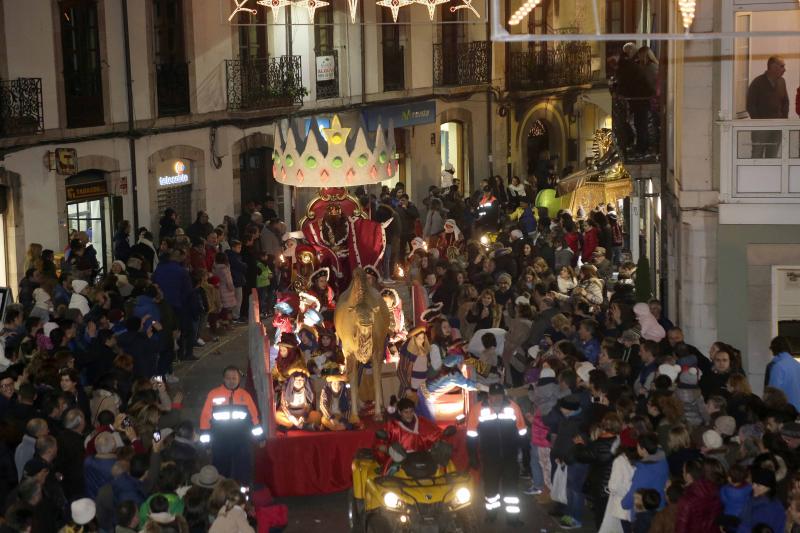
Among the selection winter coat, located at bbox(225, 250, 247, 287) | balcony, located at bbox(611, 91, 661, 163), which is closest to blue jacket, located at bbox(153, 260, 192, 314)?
winter coat, located at bbox(225, 250, 247, 287)

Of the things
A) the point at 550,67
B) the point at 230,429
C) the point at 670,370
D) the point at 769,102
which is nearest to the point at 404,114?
the point at 550,67

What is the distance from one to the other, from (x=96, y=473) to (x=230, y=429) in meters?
1.79

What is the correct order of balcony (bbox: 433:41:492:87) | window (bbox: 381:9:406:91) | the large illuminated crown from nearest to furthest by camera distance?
the large illuminated crown
window (bbox: 381:9:406:91)
balcony (bbox: 433:41:492:87)

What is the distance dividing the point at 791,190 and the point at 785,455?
19.1 feet

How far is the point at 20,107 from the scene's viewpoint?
22.0 meters

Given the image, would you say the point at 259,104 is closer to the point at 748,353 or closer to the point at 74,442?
the point at 748,353

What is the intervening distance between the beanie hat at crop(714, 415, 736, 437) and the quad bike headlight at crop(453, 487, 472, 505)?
2022 millimetres

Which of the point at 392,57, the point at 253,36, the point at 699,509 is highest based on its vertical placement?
the point at 253,36

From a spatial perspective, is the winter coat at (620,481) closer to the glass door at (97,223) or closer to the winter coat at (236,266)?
the winter coat at (236,266)

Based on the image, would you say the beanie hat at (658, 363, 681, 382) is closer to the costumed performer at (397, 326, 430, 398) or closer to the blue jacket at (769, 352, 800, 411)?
the blue jacket at (769, 352, 800, 411)

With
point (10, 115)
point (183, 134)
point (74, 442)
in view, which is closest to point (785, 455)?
point (74, 442)

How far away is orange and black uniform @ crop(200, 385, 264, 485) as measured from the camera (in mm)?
13062

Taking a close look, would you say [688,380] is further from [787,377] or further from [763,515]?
[763,515]

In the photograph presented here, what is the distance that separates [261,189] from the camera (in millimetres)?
28969
